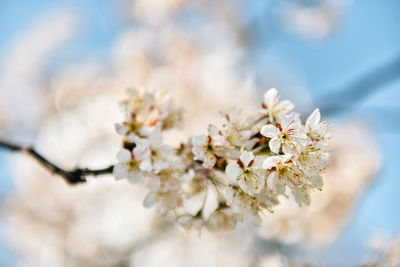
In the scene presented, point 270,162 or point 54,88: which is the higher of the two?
point 54,88

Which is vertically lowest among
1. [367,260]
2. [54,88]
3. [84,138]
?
[367,260]

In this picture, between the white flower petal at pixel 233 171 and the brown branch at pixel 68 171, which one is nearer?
the white flower petal at pixel 233 171

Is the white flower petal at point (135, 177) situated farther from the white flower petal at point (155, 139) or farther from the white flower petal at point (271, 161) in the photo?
the white flower petal at point (271, 161)

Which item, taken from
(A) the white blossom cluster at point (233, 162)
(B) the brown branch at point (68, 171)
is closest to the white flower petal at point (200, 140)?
(A) the white blossom cluster at point (233, 162)

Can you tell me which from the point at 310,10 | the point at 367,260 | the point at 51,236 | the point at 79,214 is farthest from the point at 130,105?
the point at 310,10

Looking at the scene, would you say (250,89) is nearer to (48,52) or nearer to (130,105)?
(130,105)

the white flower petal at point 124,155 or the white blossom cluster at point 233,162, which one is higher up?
the white flower petal at point 124,155

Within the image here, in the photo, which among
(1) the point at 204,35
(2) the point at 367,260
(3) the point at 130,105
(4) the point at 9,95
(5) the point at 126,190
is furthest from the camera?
(4) the point at 9,95

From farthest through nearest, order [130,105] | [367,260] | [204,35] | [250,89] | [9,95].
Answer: [9,95]
[204,35]
[250,89]
[367,260]
[130,105]

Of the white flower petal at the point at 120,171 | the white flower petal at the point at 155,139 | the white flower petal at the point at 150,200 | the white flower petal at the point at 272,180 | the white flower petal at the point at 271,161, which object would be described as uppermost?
the white flower petal at the point at 155,139

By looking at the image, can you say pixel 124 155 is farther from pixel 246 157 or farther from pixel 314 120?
pixel 314 120
